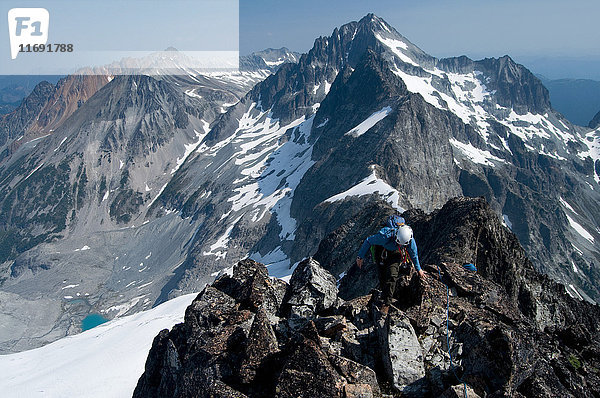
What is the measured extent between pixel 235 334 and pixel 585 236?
208607 millimetres

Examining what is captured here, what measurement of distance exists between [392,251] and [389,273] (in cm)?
85

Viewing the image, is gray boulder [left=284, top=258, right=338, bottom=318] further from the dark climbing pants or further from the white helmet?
the white helmet

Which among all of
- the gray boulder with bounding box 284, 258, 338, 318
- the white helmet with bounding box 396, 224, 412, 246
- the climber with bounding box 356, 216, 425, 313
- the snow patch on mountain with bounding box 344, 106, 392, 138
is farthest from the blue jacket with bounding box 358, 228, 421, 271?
the snow patch on mountain with bounding box 344, 106, 392, 138

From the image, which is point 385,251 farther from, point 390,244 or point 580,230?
point 580,230

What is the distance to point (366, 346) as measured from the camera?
37.7ft

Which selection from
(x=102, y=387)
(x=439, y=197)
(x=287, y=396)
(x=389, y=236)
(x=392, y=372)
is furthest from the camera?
(x=439, y=197)

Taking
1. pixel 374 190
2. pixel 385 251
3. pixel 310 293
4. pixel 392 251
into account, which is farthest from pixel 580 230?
pixel 310 293

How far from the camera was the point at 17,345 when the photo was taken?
13800 centimetres

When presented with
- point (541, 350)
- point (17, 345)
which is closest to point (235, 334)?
point (541, 350)

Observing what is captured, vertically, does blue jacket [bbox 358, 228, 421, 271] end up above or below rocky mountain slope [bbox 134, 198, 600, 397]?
above

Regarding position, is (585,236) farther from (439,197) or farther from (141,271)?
(141,271)

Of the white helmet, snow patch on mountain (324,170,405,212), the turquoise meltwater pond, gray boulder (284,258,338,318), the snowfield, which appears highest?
the white helmet

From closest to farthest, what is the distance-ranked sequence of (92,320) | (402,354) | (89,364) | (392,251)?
1. (402,354)
2. (392,251)
3. (89,364)
4. (92,320)

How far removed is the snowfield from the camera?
125 feet
